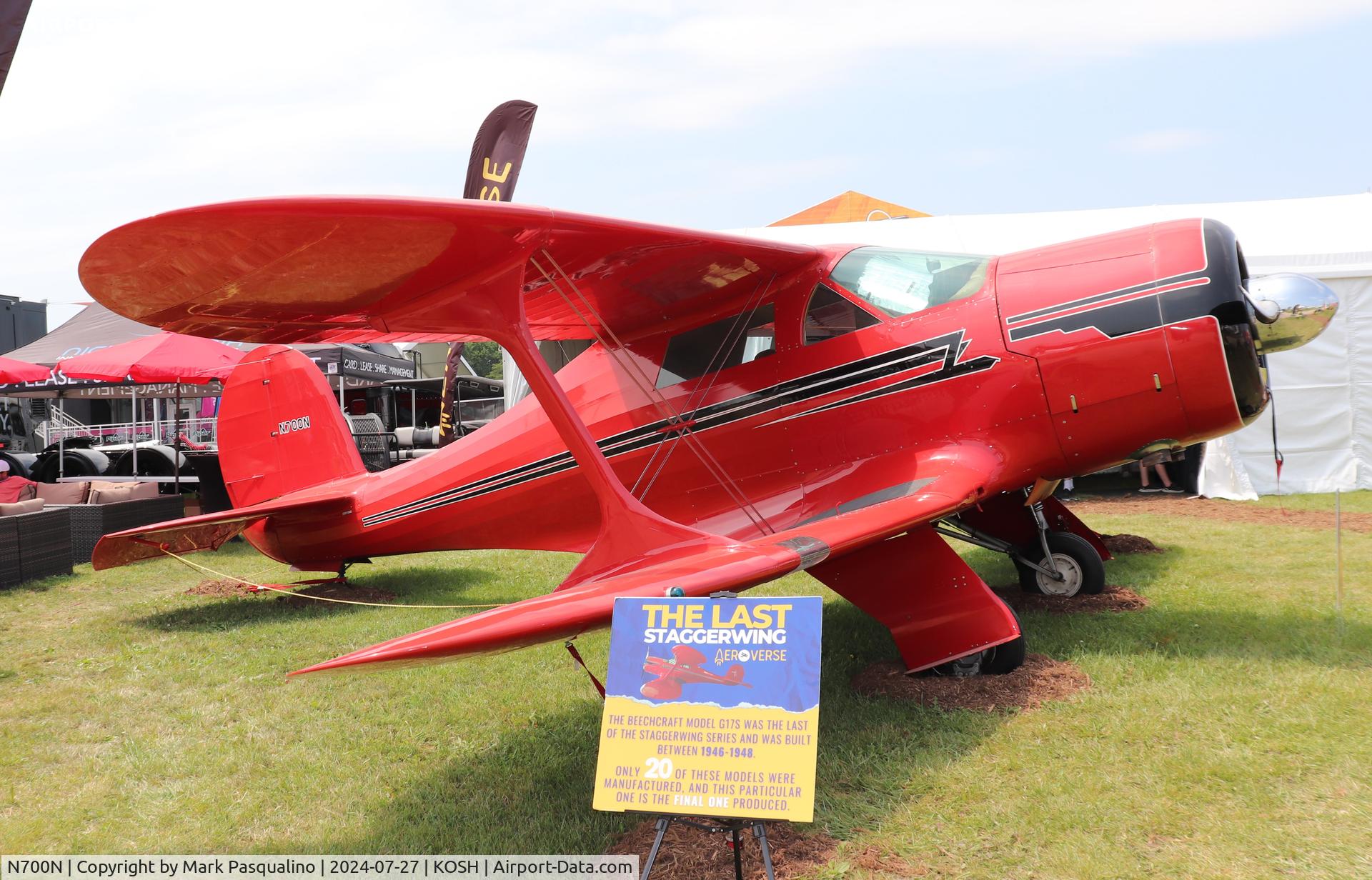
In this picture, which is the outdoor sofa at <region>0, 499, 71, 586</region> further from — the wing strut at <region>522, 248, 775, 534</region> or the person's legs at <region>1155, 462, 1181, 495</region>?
the person's legs at <region>1155, 462, 1181, 495</region>

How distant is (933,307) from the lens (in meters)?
5.26

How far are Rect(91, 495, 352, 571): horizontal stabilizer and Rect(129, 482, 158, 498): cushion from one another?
226 inches

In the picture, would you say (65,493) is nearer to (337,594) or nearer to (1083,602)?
(337,594)

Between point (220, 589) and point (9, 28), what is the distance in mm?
5244

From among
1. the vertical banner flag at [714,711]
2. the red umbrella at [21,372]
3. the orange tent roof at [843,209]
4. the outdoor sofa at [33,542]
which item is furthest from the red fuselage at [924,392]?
the orange tent roof at [843,209]

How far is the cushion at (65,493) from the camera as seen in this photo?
40.5 feet

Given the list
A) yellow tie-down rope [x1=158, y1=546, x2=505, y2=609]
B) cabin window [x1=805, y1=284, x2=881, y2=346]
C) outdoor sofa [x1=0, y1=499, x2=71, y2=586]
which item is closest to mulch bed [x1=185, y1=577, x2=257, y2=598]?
yellow tie-down rope [x1=158, y1=546, x2=505, y2=609]

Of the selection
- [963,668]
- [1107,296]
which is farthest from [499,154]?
[963,668]

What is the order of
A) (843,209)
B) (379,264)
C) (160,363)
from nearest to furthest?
(379,264) < (160,363) < (843,209)

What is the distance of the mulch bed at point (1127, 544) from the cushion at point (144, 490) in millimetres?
12172

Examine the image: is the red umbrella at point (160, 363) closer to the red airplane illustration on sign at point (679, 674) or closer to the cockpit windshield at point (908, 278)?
the cockpit windshield at point (908, 278)

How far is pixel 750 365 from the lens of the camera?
18.4ft

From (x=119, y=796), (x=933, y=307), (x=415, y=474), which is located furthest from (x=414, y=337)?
(x=933, y=307)

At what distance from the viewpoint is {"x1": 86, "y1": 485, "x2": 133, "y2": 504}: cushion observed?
12.2 meters
